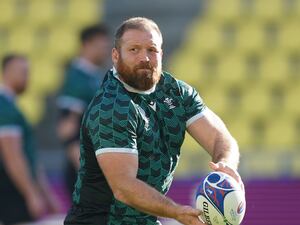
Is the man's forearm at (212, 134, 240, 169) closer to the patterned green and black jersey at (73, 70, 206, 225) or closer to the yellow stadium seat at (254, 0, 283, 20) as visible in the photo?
the patterned green and black jersey at (73, 70, 206, 225)

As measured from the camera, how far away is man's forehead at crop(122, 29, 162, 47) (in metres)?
4.74

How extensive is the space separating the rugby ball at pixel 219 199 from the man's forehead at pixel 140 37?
0.70 metres

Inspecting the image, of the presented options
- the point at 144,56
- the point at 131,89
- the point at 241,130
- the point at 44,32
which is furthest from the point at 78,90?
the point at 44,32

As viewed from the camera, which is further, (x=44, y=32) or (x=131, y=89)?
(x=44, y=32)

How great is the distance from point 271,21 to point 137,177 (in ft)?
27.8

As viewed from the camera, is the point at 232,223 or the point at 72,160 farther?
the point at 72,160

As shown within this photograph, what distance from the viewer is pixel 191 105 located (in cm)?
505

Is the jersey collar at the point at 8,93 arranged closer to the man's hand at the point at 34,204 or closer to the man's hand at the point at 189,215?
the man's hand at the point at 34,204

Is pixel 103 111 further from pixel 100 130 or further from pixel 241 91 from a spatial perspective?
pixel 241 91

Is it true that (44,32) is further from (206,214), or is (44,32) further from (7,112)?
(206,214)

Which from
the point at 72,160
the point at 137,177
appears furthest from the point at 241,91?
the point at 137,177

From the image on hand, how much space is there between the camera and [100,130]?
4.69 metres

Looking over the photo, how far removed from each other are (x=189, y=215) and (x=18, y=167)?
4256mm

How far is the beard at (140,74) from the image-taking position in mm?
4730
